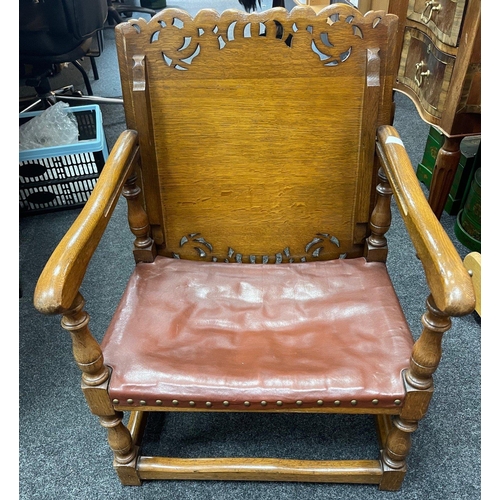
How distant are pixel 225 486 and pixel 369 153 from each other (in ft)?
2.81

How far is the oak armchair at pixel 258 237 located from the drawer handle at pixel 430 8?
0.59 m

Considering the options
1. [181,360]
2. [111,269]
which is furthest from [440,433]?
[111,269]

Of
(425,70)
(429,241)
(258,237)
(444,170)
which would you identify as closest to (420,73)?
(425,70)

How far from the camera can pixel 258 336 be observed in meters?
1.05

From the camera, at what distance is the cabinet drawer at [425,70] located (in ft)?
4.89

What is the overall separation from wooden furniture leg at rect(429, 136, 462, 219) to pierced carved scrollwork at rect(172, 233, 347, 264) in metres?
0.62

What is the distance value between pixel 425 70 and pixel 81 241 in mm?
1290

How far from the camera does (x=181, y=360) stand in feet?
3.22

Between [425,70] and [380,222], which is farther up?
[425,70]

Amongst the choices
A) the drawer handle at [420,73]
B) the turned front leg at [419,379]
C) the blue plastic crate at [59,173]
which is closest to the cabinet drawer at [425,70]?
the drawer handle at [420,73]

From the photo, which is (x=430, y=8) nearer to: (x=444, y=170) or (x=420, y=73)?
(x=420, y=73)

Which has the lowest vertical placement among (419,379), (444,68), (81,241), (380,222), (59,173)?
(59,173)

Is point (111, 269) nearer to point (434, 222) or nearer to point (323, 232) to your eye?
point (323, 232)

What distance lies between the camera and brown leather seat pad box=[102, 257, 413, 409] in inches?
36.5
